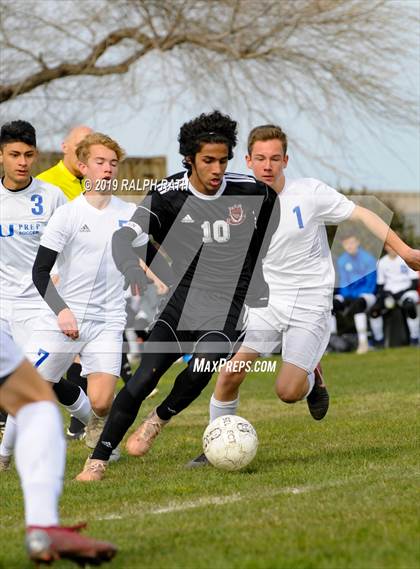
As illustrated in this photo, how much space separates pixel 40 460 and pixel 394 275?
58.4 feet

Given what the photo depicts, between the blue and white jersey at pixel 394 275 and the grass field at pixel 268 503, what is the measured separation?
37.4 ft

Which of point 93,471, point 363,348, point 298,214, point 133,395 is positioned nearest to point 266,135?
point 298,214

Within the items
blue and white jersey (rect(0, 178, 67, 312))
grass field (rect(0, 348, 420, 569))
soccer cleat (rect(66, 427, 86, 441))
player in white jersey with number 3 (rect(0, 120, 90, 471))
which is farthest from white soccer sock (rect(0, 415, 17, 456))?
soccer cleat (rect(66, 427, 86, 441))

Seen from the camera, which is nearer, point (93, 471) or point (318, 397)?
point (93, 471)

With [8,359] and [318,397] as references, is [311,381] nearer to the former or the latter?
[318,397]

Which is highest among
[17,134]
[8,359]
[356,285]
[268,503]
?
[17,134]

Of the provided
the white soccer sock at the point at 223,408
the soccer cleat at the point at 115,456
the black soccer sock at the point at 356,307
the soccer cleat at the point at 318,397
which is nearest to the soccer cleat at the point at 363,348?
the black soccer sock at the point at 356,307

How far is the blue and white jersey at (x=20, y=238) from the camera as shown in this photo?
320 inches

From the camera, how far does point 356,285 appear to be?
2103 cm

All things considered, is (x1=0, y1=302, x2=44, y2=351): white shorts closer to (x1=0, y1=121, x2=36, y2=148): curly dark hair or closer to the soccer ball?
(x1=0, y1=121, x2=36, y2=148): curly dark hair

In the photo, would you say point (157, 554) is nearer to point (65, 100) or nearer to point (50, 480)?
point (50, 480)

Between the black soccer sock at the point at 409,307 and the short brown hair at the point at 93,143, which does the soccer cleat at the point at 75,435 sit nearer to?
the short brown hair at the point at 93,143

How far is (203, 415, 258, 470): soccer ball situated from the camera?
7199 mm

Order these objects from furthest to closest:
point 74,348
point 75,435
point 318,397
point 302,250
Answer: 1. point 75,435
2. point 318,397
3. point 302,250
4. point 74,348
